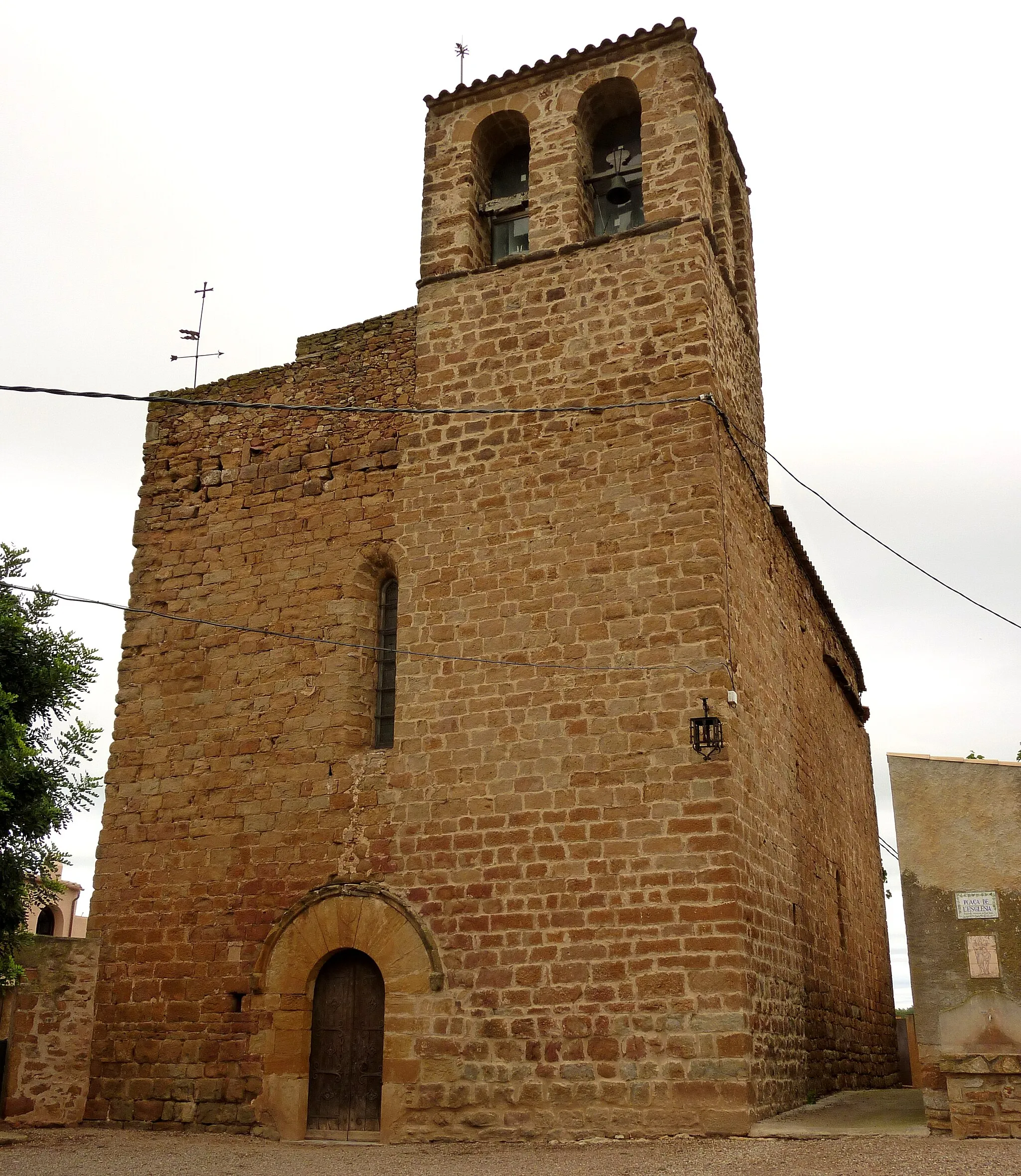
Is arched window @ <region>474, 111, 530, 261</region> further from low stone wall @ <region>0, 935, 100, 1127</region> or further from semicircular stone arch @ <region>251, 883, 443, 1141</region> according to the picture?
low stone wall @ <region>0, 935, 100, 1127</region>

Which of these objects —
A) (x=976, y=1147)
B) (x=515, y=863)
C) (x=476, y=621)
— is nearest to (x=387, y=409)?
(x=476, y=621)

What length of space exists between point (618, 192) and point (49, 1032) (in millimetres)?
9146

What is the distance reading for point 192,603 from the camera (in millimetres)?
11078

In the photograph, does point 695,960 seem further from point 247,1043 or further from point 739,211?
point 739,211

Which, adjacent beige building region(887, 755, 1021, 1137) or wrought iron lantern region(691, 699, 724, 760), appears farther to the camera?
wrought iron lantern region(691, 699, 724, 760)

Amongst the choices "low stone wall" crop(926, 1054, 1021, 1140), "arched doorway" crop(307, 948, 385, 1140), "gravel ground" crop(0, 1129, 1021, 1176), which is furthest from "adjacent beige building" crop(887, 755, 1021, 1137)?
"arched doorway" crop(307, 948, 385, 1140)

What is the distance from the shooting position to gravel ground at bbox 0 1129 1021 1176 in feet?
21.7

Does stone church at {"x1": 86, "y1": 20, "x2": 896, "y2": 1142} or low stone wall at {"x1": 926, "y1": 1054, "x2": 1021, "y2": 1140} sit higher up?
stone church at {"x1": 86, "y1": 20, "x2": 896, "y2": 1142}

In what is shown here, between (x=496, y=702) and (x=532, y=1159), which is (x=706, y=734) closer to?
(x=496, y=702)

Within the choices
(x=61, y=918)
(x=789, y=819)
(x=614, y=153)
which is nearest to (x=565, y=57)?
(x=614, y=153)

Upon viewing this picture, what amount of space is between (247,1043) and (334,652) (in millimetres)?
3252

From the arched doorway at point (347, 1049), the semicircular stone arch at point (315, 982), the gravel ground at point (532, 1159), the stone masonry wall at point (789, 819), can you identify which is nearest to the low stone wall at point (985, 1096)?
the gravel ground at point (532, 1159)

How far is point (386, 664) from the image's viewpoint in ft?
33.8

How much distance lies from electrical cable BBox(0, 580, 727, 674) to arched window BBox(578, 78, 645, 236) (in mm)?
4308
